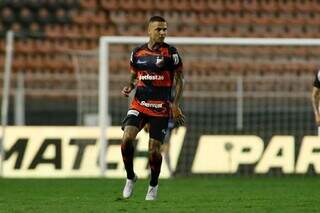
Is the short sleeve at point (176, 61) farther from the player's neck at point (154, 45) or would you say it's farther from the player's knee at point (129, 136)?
the player's knee at point (129, 136)

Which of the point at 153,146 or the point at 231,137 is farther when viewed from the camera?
the point at 231,137

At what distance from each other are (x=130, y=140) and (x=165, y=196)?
1.40m

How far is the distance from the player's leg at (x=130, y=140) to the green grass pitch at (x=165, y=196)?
0.23m

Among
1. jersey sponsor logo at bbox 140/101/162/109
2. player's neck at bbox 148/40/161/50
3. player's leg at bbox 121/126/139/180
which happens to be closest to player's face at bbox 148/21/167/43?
player's neck at bbox 148/40/161/50

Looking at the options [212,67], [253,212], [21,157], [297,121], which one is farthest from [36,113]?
[253,212]

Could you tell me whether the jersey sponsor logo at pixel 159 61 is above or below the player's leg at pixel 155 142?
above

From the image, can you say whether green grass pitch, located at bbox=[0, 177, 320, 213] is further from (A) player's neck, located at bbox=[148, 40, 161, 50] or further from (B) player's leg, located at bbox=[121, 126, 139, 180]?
(A) player's neck, located at bbox=[148, 40, 161, 50]

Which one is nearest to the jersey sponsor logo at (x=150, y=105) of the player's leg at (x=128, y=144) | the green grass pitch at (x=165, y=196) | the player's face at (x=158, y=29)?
the player's leg at (x=128, y=144)

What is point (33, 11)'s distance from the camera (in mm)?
22812

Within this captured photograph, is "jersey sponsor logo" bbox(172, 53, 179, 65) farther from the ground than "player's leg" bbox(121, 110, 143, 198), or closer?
farther from the ground

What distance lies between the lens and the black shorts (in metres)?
9.79

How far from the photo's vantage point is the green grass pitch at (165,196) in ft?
29.3

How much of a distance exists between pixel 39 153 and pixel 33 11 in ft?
21.1

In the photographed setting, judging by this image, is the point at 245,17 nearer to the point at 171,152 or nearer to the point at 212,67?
the point at 212,67
